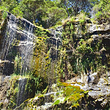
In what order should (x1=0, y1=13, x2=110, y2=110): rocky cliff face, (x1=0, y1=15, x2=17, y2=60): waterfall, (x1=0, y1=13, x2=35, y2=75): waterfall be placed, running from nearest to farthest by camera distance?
(x1=0, y1=13, x2=110, y2=110): rocky cliff face
(x1=0, y1=15, x2=17, y2=60): waterfall
(x1=0, y1=13, x2=35, y2=75): waterfall

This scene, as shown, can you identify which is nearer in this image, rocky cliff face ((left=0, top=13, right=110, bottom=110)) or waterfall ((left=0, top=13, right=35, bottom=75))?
rocky cliff face ((left=0, top=13, right=110, bottom=110))

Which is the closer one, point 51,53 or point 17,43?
point 17,43

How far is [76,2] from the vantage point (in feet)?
47.8

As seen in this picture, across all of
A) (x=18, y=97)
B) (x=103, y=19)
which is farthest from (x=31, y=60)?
(x=103, y=19)

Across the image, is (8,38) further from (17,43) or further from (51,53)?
(51,53)

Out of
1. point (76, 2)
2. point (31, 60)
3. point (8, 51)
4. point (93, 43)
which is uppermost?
point (76, 2)

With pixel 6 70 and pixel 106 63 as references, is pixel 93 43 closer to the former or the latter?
pixel 106 63

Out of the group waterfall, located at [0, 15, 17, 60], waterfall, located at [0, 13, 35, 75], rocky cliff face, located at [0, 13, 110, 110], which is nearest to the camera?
rocky cliff face, located at [0, 13, 110, 110]

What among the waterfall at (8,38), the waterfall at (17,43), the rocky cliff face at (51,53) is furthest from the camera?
the waterfall at (17,43)

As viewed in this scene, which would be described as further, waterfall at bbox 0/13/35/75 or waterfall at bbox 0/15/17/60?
waterfall at bbox 0/13/35/75

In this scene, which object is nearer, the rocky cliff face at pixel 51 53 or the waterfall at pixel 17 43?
the rocky cliff face at pixel 51 53

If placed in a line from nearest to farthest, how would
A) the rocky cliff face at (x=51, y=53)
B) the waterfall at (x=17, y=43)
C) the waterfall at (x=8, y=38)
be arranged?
the rocky cliff face at (x=51, y=53)
the waterfall at (x=8, y=38)
the waterfall at (x=17, y=43)

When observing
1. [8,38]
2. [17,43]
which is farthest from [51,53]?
[8,38]

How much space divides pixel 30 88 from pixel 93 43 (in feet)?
19.0
